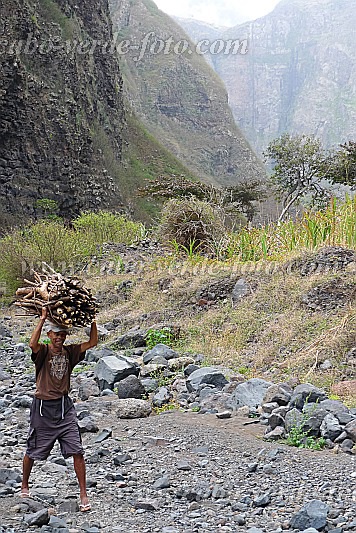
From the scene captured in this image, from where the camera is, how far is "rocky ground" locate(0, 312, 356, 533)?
3.29 metres

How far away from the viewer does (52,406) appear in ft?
12.8

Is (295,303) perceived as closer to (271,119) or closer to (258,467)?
(258,467)

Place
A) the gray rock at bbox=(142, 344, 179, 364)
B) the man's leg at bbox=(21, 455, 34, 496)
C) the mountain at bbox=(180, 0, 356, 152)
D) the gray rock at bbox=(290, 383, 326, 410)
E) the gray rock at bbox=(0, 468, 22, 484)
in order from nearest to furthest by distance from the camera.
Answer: the man's leg at bbox=(21, 455, 34, 496)
the gray rock at bbox=(0, 468, 22, 484)
the gray rock at bbox=(290, 383, 326, 410)
the gray rock at bbox=(142, 344, 179, 364)
the mountain at bbox=(180, 0, 356, 152)

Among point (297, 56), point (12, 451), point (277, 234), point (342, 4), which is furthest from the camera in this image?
point (342, 4)

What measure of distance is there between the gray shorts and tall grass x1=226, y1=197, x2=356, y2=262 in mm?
5692

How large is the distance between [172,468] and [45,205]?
3436 centimetres

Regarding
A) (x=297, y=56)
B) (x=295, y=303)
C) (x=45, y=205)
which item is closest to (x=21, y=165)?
(x=45, y=205)

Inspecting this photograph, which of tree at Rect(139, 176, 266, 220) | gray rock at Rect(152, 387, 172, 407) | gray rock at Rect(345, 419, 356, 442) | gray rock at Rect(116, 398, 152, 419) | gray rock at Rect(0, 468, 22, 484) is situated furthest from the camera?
tree at Rect(139, 176, 266, 220)

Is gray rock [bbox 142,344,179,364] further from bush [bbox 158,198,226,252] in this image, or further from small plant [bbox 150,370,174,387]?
bush [bbox 158,198,226,252]

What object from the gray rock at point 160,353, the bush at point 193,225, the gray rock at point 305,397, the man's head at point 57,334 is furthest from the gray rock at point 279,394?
the bush at point 193,225

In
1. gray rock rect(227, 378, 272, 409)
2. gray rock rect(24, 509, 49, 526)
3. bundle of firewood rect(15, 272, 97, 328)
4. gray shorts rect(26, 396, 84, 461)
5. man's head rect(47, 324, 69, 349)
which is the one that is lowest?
gray rock rect(227, 378, 272, 409)

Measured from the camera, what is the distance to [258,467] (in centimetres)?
407

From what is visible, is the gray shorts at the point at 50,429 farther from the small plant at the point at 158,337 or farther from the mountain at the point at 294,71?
the mountain at the point at 294,71

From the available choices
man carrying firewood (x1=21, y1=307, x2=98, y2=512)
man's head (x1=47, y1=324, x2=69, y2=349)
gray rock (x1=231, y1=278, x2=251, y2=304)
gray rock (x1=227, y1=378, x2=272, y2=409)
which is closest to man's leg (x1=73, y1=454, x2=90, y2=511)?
man carrying firewood (x1=21, y1=307, x2=98, y2=512)
